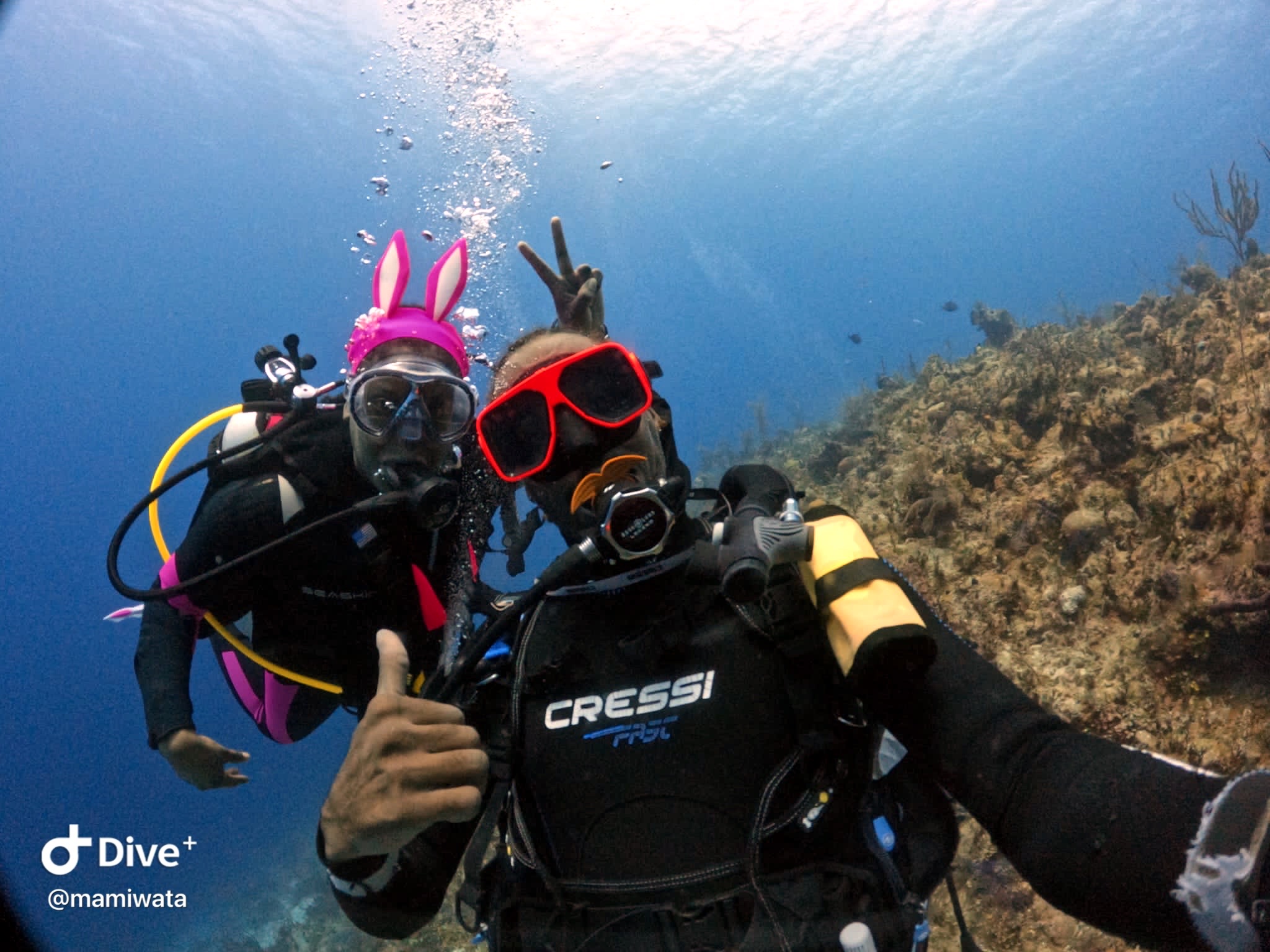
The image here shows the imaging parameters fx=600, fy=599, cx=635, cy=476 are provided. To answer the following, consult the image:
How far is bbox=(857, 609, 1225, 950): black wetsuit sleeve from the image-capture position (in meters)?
1.10

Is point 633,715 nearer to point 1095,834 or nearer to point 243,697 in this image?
point 1095,834

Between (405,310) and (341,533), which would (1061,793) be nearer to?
(341,533)

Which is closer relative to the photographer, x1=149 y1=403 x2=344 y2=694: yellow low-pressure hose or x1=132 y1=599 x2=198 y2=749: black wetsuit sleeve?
x1=132 y1=599 x2=198 y2=749: black wetsuit sleeve

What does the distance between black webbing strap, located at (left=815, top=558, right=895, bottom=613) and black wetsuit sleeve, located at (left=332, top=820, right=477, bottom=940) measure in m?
1.31

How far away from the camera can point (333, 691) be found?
415 cm

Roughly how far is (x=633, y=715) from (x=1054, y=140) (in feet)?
269

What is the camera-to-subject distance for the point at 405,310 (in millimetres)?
4156

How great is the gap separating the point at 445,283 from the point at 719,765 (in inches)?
142

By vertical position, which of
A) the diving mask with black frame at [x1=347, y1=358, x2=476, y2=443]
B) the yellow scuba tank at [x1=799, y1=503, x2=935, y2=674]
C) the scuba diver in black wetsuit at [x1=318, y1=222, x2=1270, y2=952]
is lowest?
the scuba diver in black wetsuit at [x1=318, y1=222, x2=1270, y2=952]

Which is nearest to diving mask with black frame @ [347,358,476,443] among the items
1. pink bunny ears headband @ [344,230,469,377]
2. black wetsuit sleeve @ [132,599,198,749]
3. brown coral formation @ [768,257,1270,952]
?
pink bunny ears headband @ [344,230,469,377]

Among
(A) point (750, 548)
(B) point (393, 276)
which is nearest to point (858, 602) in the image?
(A) point (750, 548)

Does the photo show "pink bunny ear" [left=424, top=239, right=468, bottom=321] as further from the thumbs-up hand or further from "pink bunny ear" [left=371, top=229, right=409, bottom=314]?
the thumbs-up hand

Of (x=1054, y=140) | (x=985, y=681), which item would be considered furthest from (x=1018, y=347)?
(x=1054, y=140)

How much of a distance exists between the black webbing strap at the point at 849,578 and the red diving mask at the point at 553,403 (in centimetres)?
92
